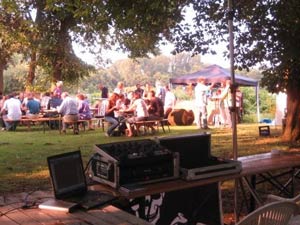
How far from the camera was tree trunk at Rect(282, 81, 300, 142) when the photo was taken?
11.1 metres

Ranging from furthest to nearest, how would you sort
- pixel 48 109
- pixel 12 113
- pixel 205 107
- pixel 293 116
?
pixel 48 109 < pixel 12 113 < pixel 205 107 < pixel 293 116

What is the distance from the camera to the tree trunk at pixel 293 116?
11.1 m

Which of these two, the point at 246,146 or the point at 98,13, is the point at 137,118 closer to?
the point at 246,146

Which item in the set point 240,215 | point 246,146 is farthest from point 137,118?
point 240,215

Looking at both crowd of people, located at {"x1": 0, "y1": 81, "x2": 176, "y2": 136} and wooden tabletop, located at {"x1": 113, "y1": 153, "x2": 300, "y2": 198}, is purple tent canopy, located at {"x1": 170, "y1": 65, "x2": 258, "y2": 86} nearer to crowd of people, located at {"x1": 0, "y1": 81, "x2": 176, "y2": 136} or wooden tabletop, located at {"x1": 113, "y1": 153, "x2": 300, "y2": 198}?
crowd of people, located at {"x1": 0, "y1": 81, "x2": 176, "y2": 136}

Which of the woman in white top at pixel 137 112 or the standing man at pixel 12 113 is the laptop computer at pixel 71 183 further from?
the standing man at pixel 12 113

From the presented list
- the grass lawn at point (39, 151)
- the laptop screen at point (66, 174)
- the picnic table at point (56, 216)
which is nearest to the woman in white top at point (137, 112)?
the grass lawn at point (39, 151)

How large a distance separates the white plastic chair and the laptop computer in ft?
3.06

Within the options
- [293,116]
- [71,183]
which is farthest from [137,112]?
[71,183]

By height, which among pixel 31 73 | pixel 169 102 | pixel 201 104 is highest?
pixel 31 73

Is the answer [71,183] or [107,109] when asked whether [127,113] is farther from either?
[71,183]

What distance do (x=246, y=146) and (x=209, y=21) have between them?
3.69m

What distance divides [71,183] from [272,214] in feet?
4.37

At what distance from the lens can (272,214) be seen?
A: 264 cm
